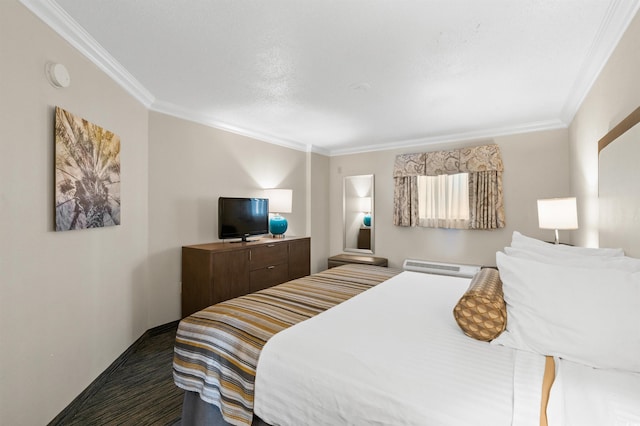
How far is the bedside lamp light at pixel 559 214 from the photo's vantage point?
9.12ft

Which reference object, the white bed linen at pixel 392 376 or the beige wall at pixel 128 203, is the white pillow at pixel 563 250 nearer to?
the white bed linen at pixel 392 376

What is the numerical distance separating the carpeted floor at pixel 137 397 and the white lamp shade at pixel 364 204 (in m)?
3.78

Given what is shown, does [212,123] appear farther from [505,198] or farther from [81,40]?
[505,198]

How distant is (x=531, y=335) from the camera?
126cm

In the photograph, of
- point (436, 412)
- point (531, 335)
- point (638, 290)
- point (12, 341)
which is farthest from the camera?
point (12, 341)

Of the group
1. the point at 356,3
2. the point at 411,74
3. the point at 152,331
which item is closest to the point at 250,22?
the point at 356,3

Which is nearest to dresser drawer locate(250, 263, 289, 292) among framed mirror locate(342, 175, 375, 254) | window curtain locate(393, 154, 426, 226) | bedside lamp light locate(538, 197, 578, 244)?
framed mirror locate(342, 175, 375, 254)

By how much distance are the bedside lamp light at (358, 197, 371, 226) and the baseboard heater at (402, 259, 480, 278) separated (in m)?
1.03

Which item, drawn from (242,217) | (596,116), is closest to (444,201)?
(596,116)

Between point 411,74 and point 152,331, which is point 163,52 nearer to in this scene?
point 411,74

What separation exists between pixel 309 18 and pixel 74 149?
174 cm

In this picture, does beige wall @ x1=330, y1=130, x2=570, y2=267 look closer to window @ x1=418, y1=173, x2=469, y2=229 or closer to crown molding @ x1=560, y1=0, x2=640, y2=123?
window @ x1=418, y1=173, x2=469, y2=229

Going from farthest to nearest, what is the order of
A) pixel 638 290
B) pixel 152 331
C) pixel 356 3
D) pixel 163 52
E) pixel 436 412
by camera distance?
1. pixel 152 331
2. pixel 163 52
3. pixel 356 3
4. pixel 638 290
5. pixel 436 412

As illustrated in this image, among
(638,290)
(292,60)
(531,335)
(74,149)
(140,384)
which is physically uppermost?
(292,60)
